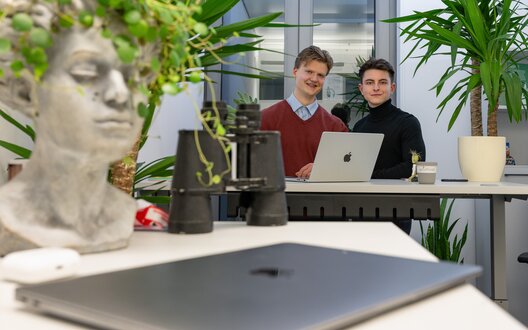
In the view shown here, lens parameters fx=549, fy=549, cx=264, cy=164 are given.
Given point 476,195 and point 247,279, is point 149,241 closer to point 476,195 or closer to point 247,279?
point 247,279

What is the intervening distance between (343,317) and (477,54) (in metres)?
2.73

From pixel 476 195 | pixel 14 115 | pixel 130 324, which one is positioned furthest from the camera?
pixel 476 195

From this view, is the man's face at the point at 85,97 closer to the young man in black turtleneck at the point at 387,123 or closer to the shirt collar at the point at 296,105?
the young man in black turtleneck at the point at 387,123

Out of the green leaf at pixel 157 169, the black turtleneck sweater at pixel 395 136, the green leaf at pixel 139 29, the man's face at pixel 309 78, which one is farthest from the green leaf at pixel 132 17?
the man's face at pixel 309 78

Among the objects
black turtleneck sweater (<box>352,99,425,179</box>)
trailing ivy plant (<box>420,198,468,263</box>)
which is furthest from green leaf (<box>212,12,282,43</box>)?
trailing ivy plant (<box>420,198,468,263</box>)

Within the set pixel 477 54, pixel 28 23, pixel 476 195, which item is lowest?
pixel 476 195

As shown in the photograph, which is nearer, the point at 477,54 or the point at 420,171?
the point at 420,171

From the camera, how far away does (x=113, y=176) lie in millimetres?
1243

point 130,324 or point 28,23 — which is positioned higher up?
point 28,23

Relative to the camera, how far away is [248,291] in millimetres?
518

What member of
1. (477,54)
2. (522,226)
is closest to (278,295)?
(477,54)

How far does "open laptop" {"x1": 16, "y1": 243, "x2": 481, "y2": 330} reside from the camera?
1.45 ft

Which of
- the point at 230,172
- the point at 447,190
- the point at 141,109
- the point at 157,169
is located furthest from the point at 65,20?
the point at 447,190

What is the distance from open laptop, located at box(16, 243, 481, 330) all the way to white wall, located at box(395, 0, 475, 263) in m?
3.67
